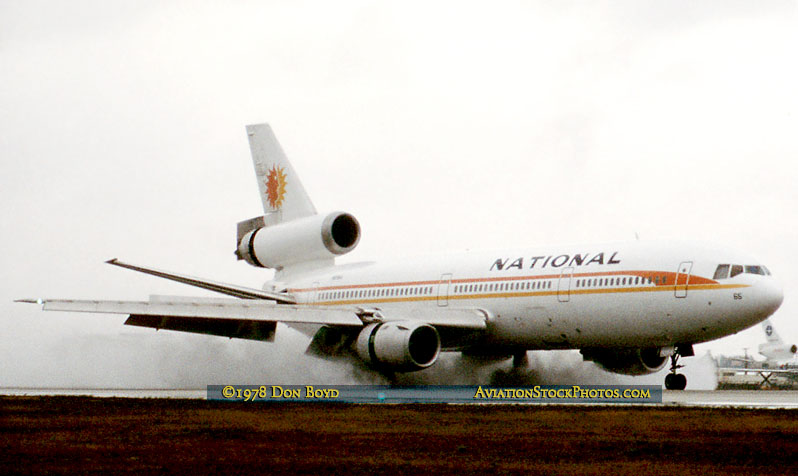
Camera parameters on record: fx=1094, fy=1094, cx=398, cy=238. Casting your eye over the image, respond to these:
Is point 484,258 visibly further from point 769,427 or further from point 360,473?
point 360,473

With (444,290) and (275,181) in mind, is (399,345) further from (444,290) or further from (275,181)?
(275,181)

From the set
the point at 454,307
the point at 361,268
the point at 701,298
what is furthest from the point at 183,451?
the point at 361,268

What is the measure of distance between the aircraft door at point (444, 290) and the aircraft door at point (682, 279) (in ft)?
25.0

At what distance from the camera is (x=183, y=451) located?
468 inches

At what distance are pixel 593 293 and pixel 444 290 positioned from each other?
559 centimetres

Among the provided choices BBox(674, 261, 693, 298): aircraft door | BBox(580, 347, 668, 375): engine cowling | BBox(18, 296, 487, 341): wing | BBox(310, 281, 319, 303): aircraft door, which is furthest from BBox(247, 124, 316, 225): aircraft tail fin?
BBox(674, 261, 693, 298): aircraft door

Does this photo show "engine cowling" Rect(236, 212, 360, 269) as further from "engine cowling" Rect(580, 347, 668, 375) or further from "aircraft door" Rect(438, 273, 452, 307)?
"engine cowling" Rect(580, 347, 668, 375)

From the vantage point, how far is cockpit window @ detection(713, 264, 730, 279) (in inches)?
1055

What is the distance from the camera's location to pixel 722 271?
88.2 feet

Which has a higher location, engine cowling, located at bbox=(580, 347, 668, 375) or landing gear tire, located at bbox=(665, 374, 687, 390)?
engine cowling, located at bbox=(580, 347, 668, 375)

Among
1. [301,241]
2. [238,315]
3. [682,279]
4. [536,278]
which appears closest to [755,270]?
[682,279]

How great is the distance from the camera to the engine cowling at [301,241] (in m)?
36.7

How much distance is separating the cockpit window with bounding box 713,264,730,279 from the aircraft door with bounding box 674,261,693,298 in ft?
2.13

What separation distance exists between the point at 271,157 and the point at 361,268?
6709mm
